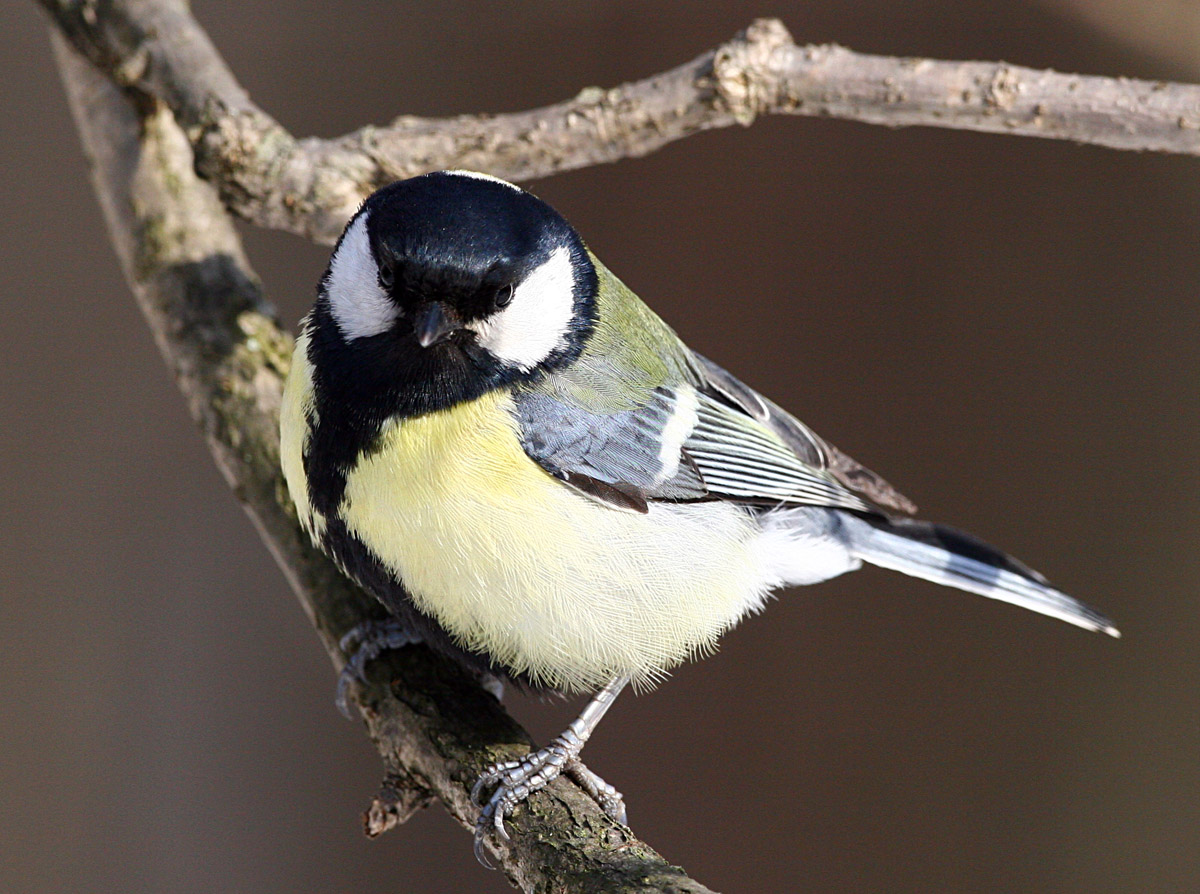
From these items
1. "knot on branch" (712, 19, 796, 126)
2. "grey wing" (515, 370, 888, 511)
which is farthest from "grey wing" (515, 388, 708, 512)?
"knot on branch" (712, 19, 796, 126)

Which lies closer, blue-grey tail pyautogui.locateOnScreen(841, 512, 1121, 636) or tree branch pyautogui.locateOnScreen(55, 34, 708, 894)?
tree branch pyautogui.locateOnScreen(55, 34, 708, 894)

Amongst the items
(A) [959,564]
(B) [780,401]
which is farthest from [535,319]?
(B) [780,401]

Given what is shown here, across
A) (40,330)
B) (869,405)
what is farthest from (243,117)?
(40,330)

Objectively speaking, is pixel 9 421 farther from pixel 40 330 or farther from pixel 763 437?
pixel 763 437

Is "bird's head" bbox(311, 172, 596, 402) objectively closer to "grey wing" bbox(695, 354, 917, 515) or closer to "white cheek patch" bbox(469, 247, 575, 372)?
"white cheek patch" bbox(469, 247, 575, 372)

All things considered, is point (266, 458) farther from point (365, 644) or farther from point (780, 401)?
point (780, 401)

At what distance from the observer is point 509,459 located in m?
1.55

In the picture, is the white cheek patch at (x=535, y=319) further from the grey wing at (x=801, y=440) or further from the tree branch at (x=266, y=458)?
the tree branch at (x=266, y=458)

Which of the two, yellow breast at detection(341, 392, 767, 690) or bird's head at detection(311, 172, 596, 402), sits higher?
bird's head at detection(311, 172, 596, 402)

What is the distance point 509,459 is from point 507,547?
0.12 m

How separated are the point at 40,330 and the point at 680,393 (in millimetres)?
2905

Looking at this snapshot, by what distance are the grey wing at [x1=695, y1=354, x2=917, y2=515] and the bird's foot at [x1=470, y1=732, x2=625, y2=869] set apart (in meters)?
0.67

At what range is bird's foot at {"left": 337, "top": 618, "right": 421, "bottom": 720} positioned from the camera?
69.7 inches

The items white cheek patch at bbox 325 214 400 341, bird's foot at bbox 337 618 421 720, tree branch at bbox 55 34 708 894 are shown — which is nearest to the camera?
tree branch at bbox 55 34 708 894
